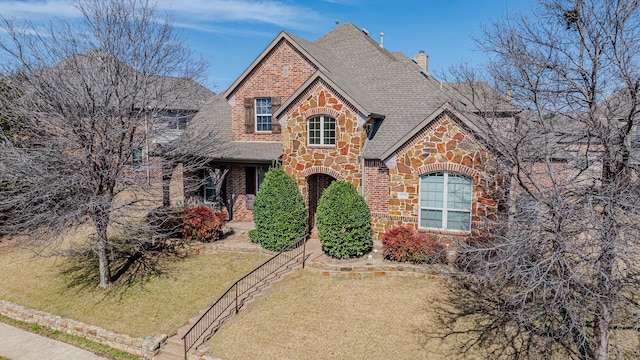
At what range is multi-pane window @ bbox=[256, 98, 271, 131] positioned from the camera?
20.6 meters

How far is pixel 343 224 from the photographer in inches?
589

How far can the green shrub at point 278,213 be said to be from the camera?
1625 cm

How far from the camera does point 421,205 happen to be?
52.7ft

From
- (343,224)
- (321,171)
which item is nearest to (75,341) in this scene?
(343,224)

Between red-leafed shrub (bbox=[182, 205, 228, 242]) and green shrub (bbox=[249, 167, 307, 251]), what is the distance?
7.23 ft

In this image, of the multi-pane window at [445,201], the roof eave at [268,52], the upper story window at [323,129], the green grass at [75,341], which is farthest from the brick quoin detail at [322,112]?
the green grass at [75,341]

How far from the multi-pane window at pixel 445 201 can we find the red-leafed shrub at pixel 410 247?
1395mm

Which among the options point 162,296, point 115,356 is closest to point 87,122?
point 162,296

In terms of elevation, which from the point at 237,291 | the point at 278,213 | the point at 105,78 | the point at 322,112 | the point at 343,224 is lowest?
the point at 237,291

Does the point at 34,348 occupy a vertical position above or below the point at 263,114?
below

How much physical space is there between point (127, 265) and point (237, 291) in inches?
248

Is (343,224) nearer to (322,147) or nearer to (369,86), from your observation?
(322,147)

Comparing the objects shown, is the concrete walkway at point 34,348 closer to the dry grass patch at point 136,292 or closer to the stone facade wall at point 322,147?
the dry grass patch at point 136,292

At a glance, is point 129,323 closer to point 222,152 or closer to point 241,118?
point 222,152
